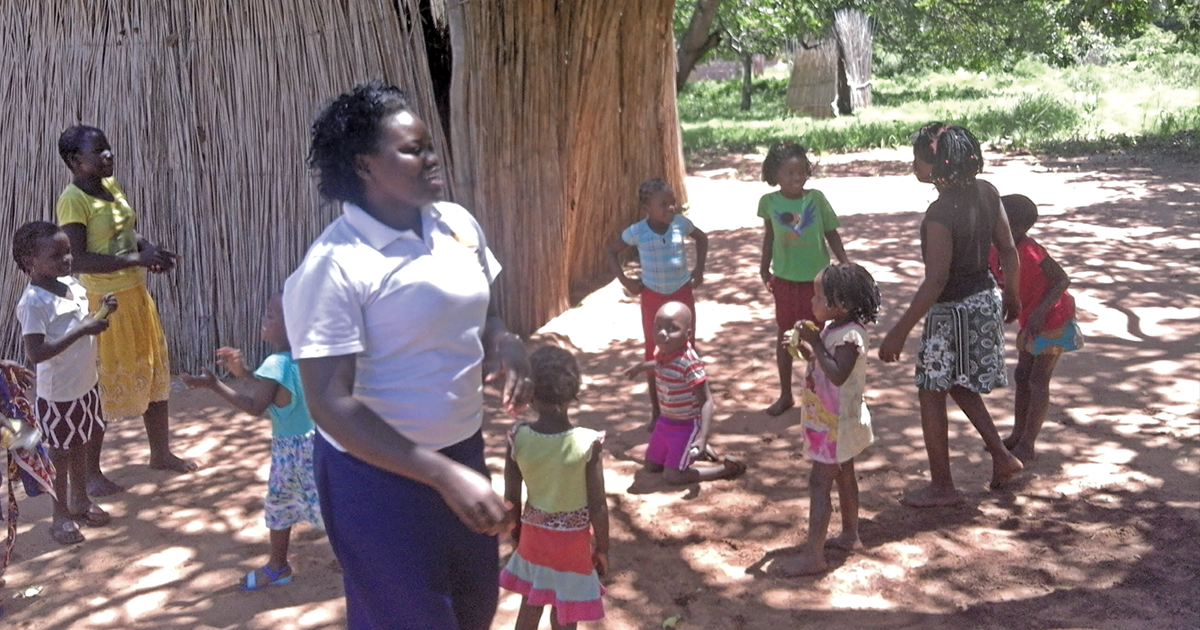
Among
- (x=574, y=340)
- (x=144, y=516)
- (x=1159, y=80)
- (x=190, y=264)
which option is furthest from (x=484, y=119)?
(x=1159, y=80)

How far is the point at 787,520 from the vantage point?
4.60 metres

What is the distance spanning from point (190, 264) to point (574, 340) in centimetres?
242

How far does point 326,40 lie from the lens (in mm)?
6707

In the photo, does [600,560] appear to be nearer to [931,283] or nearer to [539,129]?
[931,283]

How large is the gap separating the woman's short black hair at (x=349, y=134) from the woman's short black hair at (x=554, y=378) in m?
0.98

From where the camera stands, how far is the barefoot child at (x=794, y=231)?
551 centimetres

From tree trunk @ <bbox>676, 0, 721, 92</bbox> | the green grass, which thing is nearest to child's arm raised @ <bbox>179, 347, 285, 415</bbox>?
tree trunk @ <bbox>676, 0, 721, 92</bbox>

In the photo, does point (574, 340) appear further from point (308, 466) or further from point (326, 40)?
point (308, 466)

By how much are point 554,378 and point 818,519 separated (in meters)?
1.23

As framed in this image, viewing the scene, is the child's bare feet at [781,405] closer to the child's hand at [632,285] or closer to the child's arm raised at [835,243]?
the child's arm raised at [835,243]

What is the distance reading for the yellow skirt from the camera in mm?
5125

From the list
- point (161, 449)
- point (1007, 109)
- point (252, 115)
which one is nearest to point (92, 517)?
point (161, 449)

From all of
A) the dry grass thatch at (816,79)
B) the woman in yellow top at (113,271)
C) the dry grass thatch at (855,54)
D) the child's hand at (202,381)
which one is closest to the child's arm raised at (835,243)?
the child's hand at (202,381)

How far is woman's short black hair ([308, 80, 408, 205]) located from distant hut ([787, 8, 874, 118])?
916 inches
